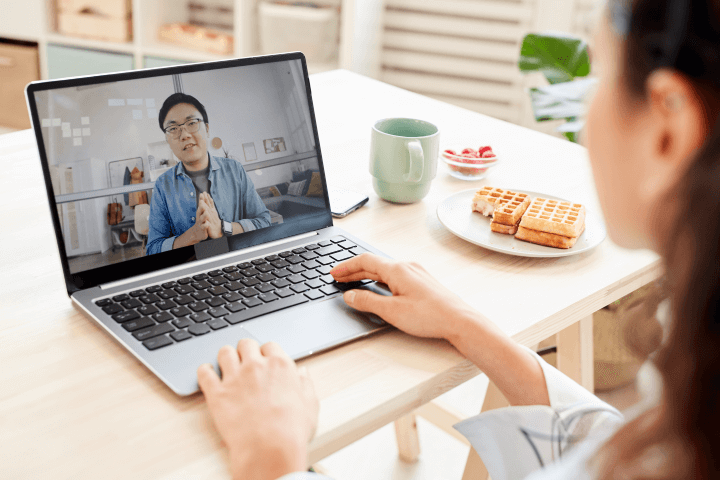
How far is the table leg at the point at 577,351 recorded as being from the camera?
1.17 m

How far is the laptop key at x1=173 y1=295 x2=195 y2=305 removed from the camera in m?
0.71

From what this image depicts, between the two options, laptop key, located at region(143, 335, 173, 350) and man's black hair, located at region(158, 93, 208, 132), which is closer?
laptop key, located at region(143, 335, 173, 350)

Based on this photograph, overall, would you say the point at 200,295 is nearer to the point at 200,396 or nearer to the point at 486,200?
the point at 200,396

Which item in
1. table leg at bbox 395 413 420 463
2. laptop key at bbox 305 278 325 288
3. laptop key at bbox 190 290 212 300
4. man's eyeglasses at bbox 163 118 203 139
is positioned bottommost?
table leg at bbox 395 413 420 463

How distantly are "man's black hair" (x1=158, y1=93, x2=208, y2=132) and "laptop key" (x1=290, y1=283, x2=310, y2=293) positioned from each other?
0.24 m

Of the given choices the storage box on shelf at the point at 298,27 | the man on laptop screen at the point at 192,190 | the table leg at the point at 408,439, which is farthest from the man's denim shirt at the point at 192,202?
the storage box on shelf at the point at 298,27

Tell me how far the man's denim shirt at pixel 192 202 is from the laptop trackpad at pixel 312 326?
6.6 inches

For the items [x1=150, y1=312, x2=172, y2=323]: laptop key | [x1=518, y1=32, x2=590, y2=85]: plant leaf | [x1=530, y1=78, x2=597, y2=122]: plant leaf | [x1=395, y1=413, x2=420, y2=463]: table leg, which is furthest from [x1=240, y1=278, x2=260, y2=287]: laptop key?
[x1=518, y1=32, x2=590, y2=85]: plant leaf

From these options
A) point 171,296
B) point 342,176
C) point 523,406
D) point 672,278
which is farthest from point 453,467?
point 672,278

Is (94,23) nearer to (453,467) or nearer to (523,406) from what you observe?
(453,467)

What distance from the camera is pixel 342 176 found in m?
1.12

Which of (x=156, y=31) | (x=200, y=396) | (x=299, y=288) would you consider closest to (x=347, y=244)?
(x=299, y=288)

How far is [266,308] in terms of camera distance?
2.34ft

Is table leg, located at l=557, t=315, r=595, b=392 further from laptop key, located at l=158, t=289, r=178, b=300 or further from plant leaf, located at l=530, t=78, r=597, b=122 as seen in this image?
laptop key, located at l=158, t=289, r=178, b=300
